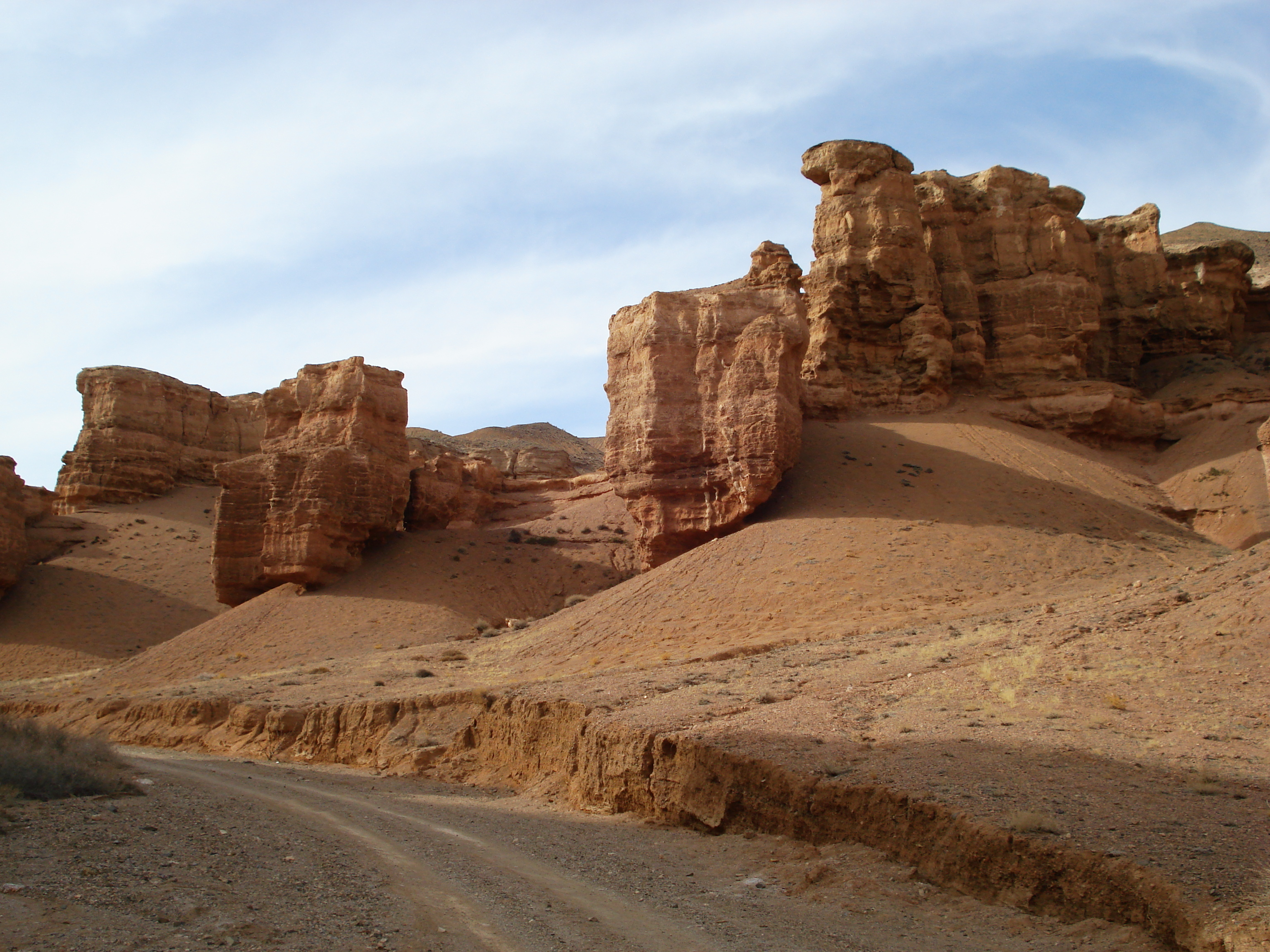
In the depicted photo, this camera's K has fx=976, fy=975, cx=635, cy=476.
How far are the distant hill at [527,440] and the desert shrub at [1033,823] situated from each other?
2327 inches

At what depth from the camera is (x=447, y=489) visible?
4047 cm

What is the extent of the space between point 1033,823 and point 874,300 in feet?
93.0

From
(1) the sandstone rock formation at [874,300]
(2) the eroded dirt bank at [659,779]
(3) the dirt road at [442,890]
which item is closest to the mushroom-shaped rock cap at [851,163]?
(1) the sandstone rock formation at [874,300]

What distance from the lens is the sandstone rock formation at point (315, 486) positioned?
1184 inches

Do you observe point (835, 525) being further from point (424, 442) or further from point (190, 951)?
point (424, 442)

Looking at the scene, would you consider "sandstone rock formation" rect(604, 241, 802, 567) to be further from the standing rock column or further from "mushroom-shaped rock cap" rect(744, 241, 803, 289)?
the standing rock column

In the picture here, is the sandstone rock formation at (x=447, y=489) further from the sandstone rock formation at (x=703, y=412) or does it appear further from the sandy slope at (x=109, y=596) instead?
the sandstone rock formation at (x=703, y=412)

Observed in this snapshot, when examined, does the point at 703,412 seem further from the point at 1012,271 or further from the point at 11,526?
the point at 11,526

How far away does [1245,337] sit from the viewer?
35594mm

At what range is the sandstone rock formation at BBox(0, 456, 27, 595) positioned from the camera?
33000 millimetres

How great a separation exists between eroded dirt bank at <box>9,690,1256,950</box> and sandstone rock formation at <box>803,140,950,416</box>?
1992 cm

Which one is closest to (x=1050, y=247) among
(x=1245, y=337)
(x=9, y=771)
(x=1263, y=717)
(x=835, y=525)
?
(x=1245, y=337)

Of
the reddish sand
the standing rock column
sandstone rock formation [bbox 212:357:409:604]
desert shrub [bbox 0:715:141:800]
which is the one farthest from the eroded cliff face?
desert shrub [bbox 0:715:141:800]

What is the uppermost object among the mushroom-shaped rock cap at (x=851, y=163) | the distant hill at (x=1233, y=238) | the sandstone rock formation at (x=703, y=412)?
the distant hill at (x=1233, y=238)
